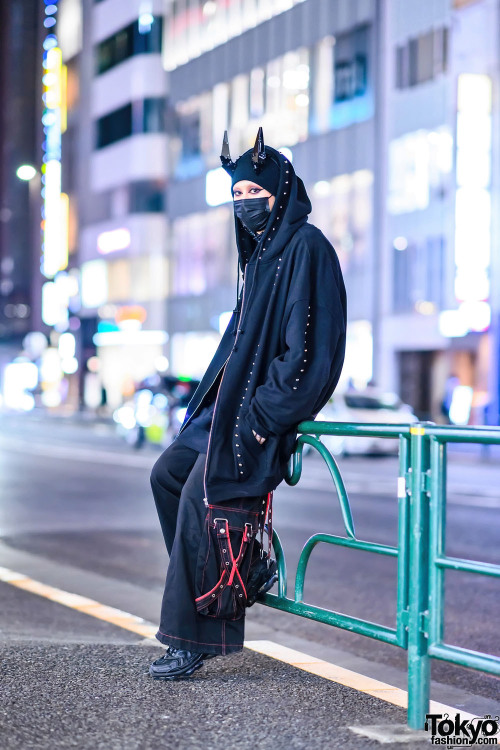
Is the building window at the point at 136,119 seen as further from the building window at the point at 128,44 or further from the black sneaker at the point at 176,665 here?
the black sneaker at the point at 176,665

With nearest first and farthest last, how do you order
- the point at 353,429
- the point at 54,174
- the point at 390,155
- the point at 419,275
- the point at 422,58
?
the point at 353,429 → the point at 419,275 → the point at 422,58 → the point at 390,155 → the point at 54,174

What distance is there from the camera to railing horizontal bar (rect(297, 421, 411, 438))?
13.5 feet

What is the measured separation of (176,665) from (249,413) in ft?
3.24

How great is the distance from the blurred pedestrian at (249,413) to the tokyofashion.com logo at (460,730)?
2.86 ft

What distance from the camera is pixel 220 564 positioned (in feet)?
14.6

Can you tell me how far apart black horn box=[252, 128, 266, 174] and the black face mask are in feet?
0.39

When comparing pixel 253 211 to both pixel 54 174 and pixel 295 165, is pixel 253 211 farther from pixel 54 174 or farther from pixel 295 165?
pixel 54 174

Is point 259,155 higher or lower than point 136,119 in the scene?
lower

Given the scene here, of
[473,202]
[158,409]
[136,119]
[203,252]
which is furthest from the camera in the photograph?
[136,119]

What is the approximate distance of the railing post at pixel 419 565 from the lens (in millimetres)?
4062

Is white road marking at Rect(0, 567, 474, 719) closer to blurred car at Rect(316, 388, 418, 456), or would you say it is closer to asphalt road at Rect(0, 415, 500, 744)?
asphalt road at Rect(0, 415, 500, 744)

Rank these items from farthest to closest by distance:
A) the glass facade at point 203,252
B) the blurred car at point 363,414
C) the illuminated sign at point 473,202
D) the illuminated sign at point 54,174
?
1. the illuminated sign at point 54,174
2. the glass facade at point 203,252
3. the illuminated sign at point 473,202
4. the blurred car at point 363,414

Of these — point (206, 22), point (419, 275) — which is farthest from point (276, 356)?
point (206, 22)

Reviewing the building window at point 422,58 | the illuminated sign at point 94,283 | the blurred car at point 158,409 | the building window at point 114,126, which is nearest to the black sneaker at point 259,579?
the blurred car at point 158,409
